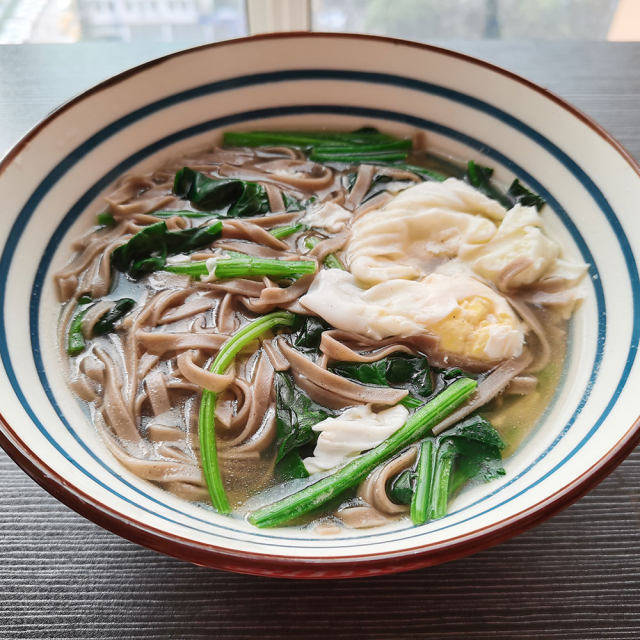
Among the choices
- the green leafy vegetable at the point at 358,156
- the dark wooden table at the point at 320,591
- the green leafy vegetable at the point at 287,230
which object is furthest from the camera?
the green leafy vegetable at the point at 358,156

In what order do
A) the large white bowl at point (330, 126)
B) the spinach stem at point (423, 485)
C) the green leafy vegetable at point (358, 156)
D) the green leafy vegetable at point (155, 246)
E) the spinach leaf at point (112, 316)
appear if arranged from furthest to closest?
the green leafy vegetable at point (358, 156) → the green leafy vegetable at point (155, 246) → the spinach leaf at point (112, 316) → the spinach stem at point (423, 485) → the large white bowl at point (330, 126)

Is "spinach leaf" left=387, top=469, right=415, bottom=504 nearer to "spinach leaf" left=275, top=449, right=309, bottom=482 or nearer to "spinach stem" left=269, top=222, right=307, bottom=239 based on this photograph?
"spinach leaf" left=275, top=449, right=309, bottom=482

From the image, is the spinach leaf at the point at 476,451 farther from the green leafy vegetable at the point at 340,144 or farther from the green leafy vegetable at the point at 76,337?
the green leafy vegetable at the point at 340,144

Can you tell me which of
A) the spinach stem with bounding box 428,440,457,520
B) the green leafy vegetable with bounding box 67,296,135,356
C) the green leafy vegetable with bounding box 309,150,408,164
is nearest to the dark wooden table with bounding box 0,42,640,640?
the spinach stem with bounding box 428,440,457,520

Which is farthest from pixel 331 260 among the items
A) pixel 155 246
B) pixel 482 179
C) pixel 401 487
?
pixel 401 487

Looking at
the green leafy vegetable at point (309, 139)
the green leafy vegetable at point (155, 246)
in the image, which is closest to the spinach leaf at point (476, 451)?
the green leafy vegetable at point (155, 246)

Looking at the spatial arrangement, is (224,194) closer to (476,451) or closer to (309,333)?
(309,333)
